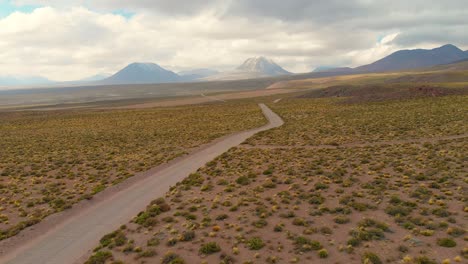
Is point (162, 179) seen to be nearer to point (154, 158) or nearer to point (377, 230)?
point (154, 158)

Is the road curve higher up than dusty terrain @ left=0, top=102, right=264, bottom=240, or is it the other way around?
dusty terrain @ left=0, top=102, right=264, bottom=240

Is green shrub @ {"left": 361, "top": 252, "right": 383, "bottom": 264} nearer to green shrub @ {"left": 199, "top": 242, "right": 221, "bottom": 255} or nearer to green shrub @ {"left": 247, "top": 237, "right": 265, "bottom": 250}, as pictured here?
green shrub @ {"left": 247, "top": 237, "right": 265, "bottom": 250}

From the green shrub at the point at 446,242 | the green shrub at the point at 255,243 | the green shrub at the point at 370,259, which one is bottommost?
the green shrub at the point at 255,243

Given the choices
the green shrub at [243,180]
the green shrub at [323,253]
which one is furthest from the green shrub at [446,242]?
the green shrub at [243,180]

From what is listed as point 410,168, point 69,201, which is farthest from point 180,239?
point 410,168

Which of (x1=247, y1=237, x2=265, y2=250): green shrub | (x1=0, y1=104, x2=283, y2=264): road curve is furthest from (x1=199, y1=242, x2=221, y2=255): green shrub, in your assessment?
(x1=0, y1=104, x2=283, y2=264): road curve

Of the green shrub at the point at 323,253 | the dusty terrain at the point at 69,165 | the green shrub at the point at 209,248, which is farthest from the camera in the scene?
the dusty terrain at the point at 69,165

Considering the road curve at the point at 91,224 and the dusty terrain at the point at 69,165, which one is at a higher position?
the dusty terrain at the point at 69,165

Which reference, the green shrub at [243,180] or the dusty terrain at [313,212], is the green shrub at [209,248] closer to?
the dusty terrain at [313,212]

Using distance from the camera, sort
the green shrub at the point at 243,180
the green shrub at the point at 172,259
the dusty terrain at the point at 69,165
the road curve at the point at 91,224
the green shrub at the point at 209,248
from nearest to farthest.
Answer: the green shrub at the point at 172,259, the green shrub at the point at 209,248, the road curve at the point at 91,224, the dusty terrain at the point at 69,165, the green shrub at the point at 243,180
